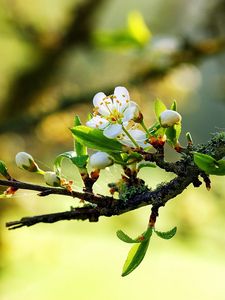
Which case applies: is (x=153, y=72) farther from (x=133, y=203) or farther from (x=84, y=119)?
(x=133, y=203)

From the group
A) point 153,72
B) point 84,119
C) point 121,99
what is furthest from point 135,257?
point 84,119

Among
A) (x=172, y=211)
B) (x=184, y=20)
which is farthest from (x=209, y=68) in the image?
(x=172, y=211)

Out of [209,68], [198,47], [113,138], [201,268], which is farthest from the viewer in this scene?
[209,68]

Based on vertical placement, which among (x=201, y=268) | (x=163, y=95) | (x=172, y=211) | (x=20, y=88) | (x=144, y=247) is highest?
(x=144, y=247)

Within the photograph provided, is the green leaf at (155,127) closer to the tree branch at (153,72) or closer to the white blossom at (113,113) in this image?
the white blossom at (113,113)

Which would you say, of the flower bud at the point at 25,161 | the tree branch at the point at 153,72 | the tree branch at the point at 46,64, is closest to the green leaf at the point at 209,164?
the flower bud at the point at 25,161

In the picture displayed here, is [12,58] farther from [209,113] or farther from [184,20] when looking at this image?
[209,113]

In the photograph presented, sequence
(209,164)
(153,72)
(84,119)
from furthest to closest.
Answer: (84,119)
(153,72)
(209,164)

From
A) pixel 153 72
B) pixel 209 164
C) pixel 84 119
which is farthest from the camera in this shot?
pixel 84 119
